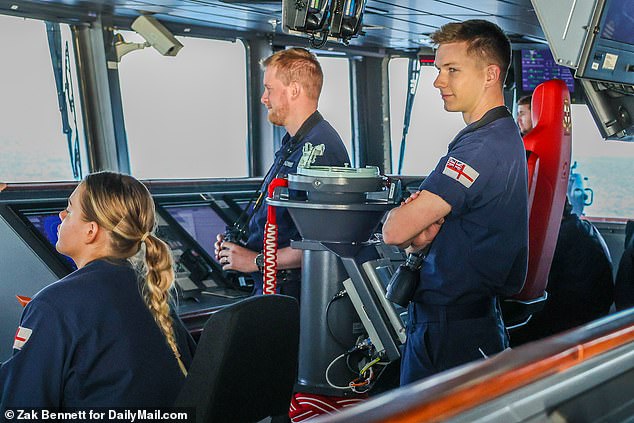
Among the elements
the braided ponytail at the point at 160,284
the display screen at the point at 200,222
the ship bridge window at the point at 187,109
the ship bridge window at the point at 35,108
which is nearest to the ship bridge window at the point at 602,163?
the ship bridge window at the point at 187,109

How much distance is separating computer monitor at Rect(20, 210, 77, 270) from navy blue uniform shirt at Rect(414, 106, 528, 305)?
1807 millimetres

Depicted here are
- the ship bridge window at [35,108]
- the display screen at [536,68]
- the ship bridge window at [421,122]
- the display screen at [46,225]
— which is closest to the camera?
the display screen at [46,225]

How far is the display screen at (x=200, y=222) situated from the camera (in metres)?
4.70

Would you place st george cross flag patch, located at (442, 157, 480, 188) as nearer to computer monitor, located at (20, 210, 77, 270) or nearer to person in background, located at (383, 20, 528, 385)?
person in background, located at (383, 20, 528, 385)

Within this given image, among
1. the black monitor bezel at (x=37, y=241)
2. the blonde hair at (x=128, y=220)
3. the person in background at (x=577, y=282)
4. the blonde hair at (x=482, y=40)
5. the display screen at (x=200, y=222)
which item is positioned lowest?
the person in background at (x=577, y=282)

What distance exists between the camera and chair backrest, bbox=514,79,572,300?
3869 millimetres

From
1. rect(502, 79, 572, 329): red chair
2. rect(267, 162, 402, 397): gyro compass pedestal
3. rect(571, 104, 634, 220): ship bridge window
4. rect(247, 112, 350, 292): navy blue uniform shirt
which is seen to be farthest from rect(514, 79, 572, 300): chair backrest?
rect(571, 104, 634, 220): ship bridge window

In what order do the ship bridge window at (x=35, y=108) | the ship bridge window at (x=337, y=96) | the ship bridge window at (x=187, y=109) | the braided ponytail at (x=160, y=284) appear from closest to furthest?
the braided ponytail at (x=160, y=284) → the ship bridge window at (x=35, y=108) → the ship bridge window at (x=187, y=109) → the ship bridge window at (x=337, y=96)

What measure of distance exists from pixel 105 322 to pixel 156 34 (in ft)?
11.2

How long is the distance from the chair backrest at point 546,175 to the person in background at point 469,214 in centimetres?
118

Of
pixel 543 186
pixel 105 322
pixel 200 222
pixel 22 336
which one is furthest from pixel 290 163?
pixel 22 336

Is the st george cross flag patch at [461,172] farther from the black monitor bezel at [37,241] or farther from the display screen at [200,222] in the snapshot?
the display screen at [200,222]

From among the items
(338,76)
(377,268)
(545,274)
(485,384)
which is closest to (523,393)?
(485,384)

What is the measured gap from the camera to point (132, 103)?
17.9 ft
